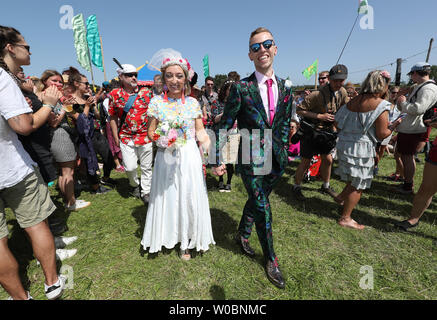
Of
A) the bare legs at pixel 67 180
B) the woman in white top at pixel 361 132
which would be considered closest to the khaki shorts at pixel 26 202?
the bare legs at pixel 67 180

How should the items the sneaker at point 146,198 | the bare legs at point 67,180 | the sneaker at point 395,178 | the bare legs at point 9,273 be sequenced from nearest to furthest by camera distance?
the bare legs at point 9,273
the bare legs at point 67,180
the sneaker at point 146,198
the sneaker at point 395,178

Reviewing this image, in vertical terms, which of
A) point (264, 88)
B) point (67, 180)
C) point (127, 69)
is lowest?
point (67, 180)

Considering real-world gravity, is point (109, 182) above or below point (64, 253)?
above

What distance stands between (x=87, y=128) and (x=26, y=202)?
2747 mm

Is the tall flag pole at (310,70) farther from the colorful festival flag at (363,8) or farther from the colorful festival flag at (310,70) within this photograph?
the colorful festival flag at (363,8)

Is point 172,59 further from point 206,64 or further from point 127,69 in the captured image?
point 206,64

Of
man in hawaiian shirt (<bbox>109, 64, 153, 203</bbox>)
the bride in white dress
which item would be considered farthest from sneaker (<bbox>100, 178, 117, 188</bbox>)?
the bride in white dress

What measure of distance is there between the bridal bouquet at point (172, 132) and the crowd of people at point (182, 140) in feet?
0.05

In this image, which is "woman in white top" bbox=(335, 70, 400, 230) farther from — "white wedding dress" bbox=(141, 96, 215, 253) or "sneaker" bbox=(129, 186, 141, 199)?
"sneaker" bbox=(129, 186, 141, 199)

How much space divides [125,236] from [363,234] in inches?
149

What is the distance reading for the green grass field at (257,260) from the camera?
2.30 meters

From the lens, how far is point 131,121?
3895mm

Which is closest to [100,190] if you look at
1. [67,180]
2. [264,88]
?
[67,180]
